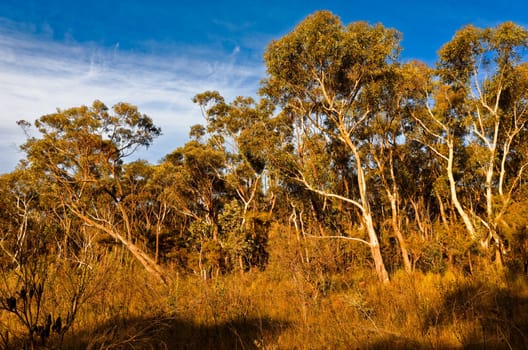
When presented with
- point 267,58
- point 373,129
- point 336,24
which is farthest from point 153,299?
point 373,129

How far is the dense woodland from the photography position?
422 cm

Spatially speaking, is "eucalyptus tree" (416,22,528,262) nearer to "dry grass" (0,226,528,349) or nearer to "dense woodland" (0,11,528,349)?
"dense woodland" (0,11,528,349)

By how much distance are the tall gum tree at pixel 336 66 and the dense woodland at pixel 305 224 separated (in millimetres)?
86

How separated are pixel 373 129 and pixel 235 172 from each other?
10.2 meters

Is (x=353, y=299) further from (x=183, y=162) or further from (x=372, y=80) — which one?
(x=183, y=162)

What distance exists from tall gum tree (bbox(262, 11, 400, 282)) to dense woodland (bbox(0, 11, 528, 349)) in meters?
0.09

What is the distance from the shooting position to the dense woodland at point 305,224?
166 inches

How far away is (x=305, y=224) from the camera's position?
71.3 feet

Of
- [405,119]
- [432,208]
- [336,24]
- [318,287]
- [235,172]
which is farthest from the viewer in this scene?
[432,208]

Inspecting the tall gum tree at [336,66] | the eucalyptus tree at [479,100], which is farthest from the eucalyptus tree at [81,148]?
the eucalyptus tree at [479,100]

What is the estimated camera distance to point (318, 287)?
7203mm

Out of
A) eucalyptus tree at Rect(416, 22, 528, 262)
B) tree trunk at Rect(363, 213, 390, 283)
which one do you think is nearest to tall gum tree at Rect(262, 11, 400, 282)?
tree trunk at Rect(363, 213, 390, 283)

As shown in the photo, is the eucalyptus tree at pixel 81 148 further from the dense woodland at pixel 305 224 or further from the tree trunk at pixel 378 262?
the tree trunk at pixel 378 262

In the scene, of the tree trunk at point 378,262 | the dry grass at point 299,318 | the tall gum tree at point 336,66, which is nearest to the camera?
the dry grass at point 299,318
